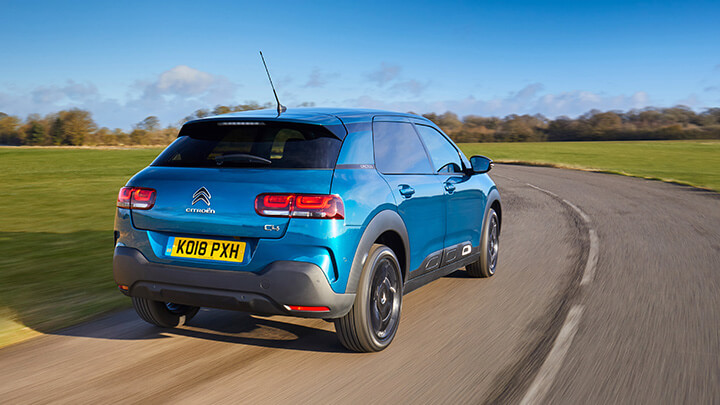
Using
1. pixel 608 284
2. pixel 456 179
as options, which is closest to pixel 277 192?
pixel 456 179

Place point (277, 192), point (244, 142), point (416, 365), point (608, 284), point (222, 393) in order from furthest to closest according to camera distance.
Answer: point (608, 284), point (244, 142), point (416, 365), point (277, 192), point (222, 393)

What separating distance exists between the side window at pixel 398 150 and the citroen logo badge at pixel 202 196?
50.0 inches

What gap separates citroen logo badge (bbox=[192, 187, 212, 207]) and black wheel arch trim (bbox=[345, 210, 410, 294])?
3.31ft

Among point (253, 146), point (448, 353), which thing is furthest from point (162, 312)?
point (448, 353)

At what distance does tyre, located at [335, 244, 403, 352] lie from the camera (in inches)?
165

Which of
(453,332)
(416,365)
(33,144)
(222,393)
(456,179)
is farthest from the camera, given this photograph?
(33,144)

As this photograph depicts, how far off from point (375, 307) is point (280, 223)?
1.04 metres

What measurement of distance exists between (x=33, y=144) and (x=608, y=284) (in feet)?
238

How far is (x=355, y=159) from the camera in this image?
4297 mm

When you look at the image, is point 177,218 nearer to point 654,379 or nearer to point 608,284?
point 654,379

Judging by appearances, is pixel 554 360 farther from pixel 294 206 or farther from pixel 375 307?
pixel 294 206

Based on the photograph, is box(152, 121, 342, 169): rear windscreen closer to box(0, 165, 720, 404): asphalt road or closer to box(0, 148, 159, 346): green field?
box(0, 165, 720, 404): asphalt road

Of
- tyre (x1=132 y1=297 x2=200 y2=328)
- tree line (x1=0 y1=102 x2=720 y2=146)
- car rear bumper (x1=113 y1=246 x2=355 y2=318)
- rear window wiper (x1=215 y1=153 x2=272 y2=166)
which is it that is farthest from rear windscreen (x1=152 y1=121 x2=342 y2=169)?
tree line (x1=0 y1=102 x2=720 y2=146)

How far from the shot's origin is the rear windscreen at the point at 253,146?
4094 millimetres
